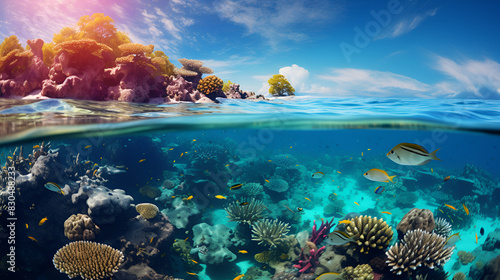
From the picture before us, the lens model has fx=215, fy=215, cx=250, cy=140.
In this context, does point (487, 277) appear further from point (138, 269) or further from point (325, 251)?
point (138, 269)

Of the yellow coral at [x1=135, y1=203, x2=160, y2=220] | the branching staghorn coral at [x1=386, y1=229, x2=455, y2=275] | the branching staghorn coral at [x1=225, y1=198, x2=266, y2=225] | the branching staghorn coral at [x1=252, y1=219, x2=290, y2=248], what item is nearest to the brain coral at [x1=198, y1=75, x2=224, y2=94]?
the branching staghorn coral at [x1=225, y1=198, x2=266, y2=225]

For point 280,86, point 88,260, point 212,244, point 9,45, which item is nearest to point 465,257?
point 212,244

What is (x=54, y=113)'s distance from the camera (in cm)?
773

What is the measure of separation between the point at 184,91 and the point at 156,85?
1.25m

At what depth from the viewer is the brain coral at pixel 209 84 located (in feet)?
34.0

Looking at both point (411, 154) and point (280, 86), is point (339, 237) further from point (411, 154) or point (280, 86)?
point (280, 86)

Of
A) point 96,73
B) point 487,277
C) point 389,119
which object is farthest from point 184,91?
point 487,277

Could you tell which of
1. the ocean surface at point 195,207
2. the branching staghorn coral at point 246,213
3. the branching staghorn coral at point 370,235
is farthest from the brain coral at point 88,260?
the branching staghorn coral at point 370,235

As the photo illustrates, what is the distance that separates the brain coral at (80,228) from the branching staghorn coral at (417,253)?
30.6 feet

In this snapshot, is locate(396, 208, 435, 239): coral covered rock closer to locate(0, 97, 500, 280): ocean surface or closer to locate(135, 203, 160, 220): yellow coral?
locate(0, 97, 500, 280): ocean surface

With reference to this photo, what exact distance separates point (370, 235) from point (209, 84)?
875 cm

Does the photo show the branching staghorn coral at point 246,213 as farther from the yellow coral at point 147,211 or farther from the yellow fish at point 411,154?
the yellow fish at point 411,154

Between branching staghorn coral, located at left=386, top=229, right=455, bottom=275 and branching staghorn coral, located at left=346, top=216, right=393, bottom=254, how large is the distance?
0.98ft

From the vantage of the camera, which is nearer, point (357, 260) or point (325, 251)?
point (357, 260)
